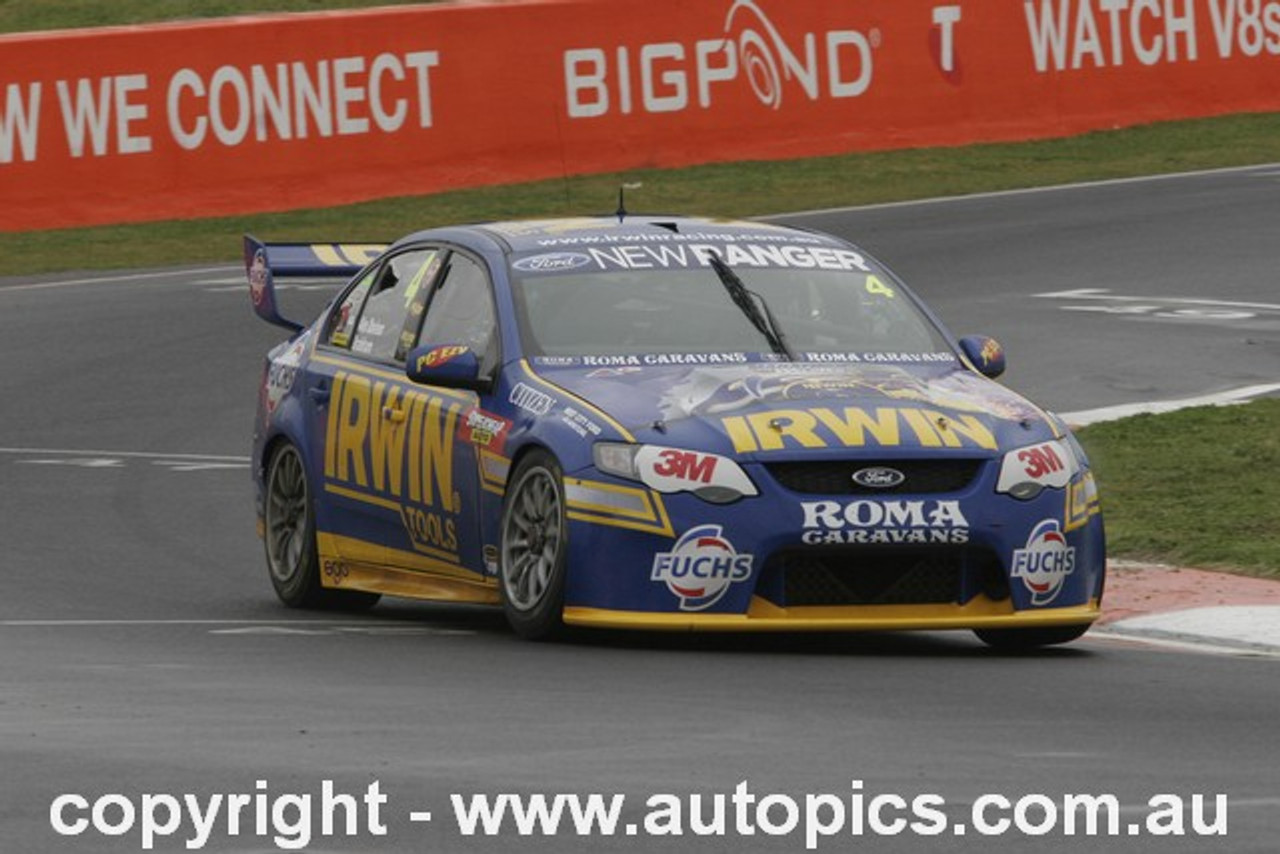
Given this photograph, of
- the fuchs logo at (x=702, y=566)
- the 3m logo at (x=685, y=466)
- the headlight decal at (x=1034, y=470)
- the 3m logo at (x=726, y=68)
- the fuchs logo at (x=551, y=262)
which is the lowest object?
the fuchs logo at (x=702, y=566)

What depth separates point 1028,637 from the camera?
448 inches

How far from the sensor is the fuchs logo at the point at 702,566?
10.8 metres

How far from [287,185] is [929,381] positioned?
60.0 feet

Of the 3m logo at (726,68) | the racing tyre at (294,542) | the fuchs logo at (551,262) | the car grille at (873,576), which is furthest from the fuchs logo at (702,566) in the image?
the 3m logo at (726,68)

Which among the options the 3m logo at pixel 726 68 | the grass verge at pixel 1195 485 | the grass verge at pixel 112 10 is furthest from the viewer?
the grass verge at pixel 112 10

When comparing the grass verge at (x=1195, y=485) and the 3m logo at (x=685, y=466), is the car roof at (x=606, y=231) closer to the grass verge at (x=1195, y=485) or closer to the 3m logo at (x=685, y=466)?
the 3m logo at (x=685, y=466)

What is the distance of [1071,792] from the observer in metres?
8.03

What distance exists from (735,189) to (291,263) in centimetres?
1662

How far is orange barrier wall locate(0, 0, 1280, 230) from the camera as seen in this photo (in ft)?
92.8

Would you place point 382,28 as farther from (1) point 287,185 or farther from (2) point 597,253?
(2) point 597,253

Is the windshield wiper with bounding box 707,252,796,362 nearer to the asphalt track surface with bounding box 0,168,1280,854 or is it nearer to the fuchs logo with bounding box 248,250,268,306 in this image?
the asphalt track surface with bounding box 0,168,1280,854

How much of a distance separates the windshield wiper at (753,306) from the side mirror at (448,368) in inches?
38.7

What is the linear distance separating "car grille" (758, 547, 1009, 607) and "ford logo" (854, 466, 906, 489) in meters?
0.21

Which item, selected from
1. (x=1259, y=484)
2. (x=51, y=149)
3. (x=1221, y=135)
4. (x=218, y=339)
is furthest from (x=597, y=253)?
(x=1221, y=135)
